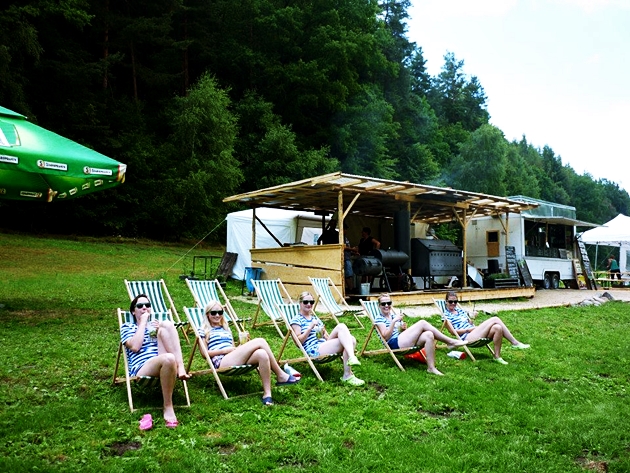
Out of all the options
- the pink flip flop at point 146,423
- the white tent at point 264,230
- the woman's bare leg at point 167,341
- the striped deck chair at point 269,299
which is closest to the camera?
the pink flip flop at point 146,423

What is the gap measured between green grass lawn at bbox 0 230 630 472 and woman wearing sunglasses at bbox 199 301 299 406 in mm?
166

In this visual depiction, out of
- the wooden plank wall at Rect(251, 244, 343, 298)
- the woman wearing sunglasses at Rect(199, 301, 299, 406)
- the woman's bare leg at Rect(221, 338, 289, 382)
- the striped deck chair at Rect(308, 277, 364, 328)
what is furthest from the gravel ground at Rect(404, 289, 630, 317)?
the woman's bare leg at Rect(221, 338, 289, 382)

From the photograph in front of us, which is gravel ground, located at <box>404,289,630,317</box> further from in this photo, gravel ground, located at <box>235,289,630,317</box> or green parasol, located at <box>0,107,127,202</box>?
green parasol, located at <box>0,107,127,202</box>

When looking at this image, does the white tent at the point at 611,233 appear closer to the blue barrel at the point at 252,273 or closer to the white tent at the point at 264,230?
the white tent at the point at 264,230

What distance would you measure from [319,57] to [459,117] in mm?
22587

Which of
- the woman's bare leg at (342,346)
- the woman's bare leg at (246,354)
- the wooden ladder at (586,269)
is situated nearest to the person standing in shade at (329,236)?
the woman's bare leg at (342,346)

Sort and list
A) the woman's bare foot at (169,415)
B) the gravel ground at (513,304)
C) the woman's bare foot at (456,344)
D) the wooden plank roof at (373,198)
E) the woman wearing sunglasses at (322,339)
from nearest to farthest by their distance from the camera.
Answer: the woman's bare foot at (169,415) → the woman wearing sunglasses at (322,339) → the woman's bare foot at (456,344) → the gravel ground at (513,304) → the wooden plank roof at (373,198)

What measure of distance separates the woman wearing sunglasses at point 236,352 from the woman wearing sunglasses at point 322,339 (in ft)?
1.82

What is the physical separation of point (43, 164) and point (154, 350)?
404 cm

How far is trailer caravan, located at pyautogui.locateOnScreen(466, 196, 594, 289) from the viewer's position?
18.3 metres

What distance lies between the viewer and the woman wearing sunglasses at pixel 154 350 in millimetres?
4309

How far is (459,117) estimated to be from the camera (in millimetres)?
50906

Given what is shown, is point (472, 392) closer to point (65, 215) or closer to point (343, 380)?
point (343, 380)

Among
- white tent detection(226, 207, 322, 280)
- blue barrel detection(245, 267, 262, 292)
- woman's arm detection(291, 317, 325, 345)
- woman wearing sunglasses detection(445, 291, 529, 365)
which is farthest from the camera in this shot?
white tent detection(226, 207, 322, 280)
